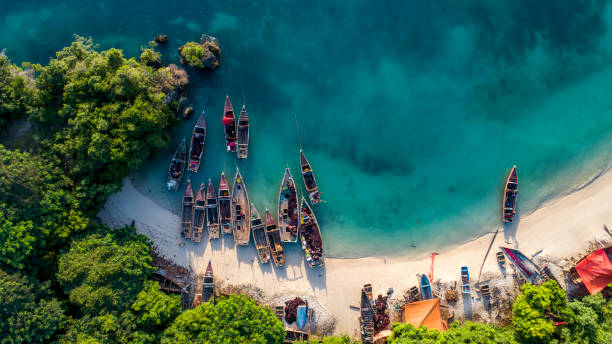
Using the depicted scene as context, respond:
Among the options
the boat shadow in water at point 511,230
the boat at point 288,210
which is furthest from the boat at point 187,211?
the boat shadow in water at point 511,230

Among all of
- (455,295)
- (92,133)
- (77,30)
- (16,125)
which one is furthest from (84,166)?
(455,295)

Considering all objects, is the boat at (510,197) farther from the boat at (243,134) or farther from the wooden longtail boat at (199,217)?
the wooden longtail boat at (199,217)

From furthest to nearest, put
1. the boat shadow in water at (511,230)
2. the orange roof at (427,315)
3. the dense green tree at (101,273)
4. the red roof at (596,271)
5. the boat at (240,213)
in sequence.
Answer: the boat shadow in water at (511,230) < the boat at (240,213) < the orange roof at (427,315) < the red roof at (596,271) < the dense green tree at (101,273)

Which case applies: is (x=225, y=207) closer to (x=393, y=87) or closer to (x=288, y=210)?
(x=288, y=210)

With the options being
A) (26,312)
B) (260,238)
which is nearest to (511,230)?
(260,238)

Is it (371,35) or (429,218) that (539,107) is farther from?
(371,35)

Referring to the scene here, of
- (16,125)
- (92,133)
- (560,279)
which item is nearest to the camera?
(92,133)
